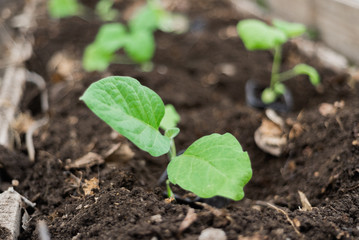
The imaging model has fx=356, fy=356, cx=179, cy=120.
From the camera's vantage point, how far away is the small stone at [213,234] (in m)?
0.92

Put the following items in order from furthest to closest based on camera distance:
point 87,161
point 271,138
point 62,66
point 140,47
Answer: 1. point 62,66
2. point 140,47
3. point 271,138
4. point 87,161

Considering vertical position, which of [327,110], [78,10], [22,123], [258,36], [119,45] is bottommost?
[22,123]

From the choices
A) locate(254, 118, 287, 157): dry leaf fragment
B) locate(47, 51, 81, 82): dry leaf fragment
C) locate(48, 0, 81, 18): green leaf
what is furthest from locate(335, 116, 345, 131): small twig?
locate(48, 0, 81, 18): green leaf

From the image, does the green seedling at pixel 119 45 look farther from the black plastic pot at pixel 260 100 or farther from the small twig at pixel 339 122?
the small twig at pixel 339 122

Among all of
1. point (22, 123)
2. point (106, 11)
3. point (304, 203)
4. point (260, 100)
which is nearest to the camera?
point (304, 203)

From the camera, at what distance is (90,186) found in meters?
1.25

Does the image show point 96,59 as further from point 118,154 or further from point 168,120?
point 168,120

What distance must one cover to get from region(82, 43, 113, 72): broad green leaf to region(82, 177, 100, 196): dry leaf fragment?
1.12 meters

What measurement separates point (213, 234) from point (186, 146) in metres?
0.79

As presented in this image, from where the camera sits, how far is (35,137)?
1.70 meters

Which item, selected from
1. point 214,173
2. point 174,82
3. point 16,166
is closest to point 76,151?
point 16,166

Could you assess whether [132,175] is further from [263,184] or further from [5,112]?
[5,112]

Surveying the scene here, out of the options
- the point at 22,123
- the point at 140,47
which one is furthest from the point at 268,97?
the point at 22,123

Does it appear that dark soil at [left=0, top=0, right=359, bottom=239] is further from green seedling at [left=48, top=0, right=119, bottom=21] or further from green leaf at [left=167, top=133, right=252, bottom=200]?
green seedling at [left=48, top=0, right=119, bottom=21]
